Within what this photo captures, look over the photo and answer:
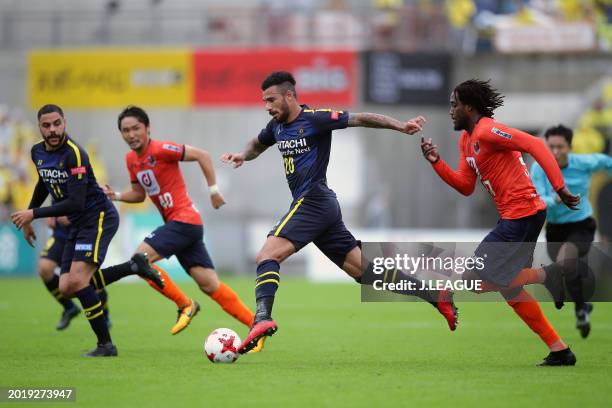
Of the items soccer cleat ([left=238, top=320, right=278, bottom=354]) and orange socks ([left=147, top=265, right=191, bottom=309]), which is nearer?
soccer cleat ([left=238, top=320, right=278, bottom=354])

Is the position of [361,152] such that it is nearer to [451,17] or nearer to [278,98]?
[451,17]

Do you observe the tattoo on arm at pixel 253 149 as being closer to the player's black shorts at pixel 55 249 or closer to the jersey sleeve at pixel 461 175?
the jersey sleeve at pixel 461 175

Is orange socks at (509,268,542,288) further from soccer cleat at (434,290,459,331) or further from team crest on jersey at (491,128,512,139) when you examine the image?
team crest on jersey at (491,128,512,139)

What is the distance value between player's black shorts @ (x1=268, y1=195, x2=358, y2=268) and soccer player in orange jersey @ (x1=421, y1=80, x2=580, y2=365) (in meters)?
1.07

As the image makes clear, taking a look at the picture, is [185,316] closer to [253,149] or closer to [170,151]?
[170,151]

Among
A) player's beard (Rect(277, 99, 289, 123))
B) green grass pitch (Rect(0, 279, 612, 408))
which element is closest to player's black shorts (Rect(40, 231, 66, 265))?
green grass pitch (Rect(0, 279, 612, 408))

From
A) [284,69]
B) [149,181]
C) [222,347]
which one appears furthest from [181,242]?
[284,69]

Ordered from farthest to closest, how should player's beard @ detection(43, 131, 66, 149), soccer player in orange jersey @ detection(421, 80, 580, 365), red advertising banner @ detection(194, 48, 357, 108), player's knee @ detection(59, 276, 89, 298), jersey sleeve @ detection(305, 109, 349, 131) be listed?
red advertising banner @ detection(194, 48, 357, 108) → player's knee @ detection(59, 276, 89, 298) → player's beard @ detection(43, 131, 66, 149) → jersey sleeve @ detection(305, 109, 349, 131) → soccer player in orange jersey @ detection(421, 80, 580, 365)

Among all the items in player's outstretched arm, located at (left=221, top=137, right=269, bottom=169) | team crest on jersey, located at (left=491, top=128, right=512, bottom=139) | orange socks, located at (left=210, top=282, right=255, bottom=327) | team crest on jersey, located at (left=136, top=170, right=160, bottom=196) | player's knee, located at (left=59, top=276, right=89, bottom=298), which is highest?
team crest on jersey, located at (left=491, top=128, right=512, bottom=139)

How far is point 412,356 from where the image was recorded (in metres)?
10.4

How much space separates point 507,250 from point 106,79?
20.2 metres

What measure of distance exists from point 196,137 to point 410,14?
6428 millimetres

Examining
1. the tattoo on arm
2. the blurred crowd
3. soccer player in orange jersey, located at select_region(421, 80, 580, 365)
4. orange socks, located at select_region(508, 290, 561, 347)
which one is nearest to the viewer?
soccer player in orange jersey, located at select_region(421, 80, 580, 365)

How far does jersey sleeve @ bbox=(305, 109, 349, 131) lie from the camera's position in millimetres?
9562
